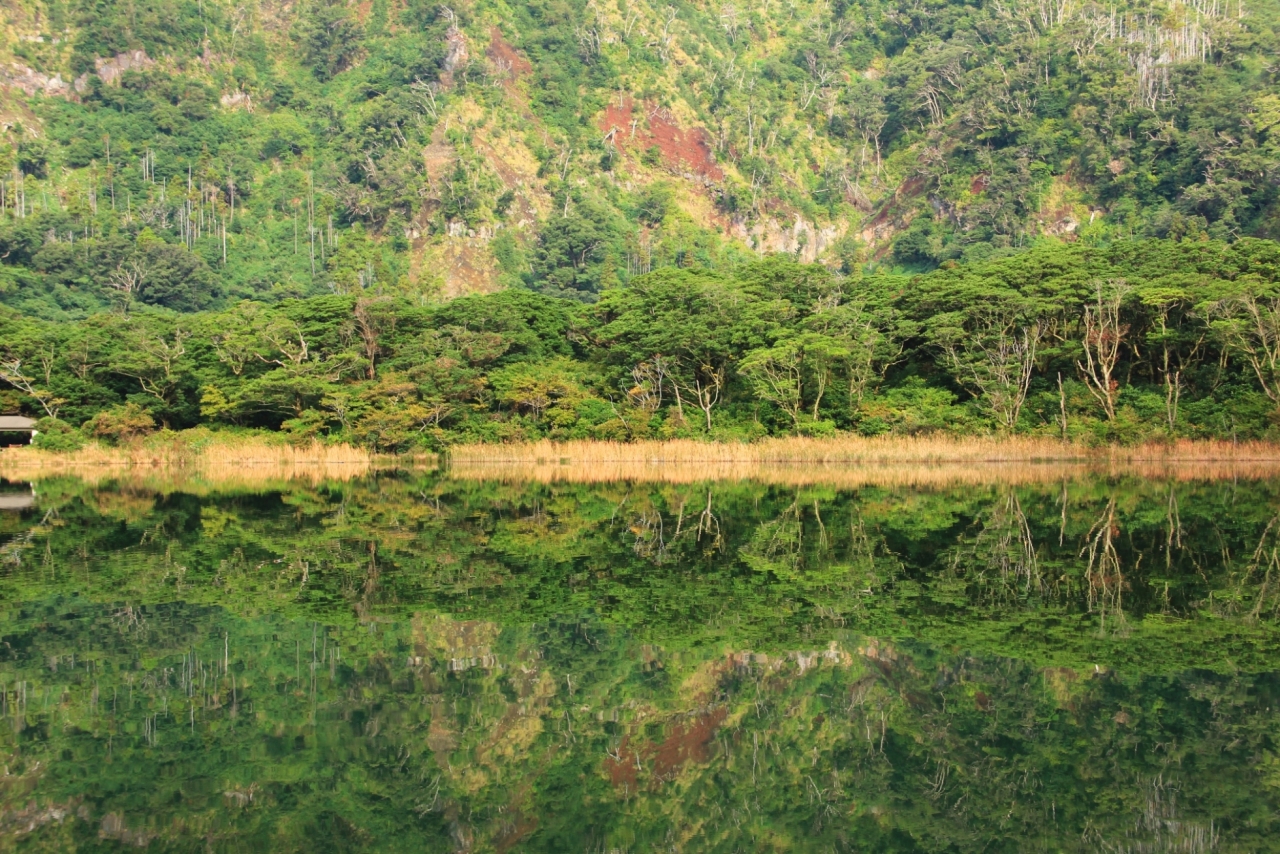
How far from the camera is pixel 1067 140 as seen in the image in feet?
297

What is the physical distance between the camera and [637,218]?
103 m

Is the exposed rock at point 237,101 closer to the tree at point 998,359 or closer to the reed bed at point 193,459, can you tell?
the reed bed at point 193,459

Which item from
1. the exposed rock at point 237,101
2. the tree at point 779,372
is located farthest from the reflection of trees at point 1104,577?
the exposed rock at point 237,101

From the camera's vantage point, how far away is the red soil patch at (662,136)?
110 metres

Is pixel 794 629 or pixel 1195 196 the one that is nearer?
pixel 794 629

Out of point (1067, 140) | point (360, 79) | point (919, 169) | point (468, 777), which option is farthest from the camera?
point (360, 79)

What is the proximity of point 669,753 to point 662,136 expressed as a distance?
109564 mm

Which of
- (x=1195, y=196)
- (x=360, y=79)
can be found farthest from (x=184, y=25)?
(x=1195, y=196)

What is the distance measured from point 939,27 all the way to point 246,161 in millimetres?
71591

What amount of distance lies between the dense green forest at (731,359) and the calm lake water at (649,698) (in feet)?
83.8

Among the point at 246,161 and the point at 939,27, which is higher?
the point at 939,27

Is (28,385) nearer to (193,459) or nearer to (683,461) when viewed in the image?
(193,459)

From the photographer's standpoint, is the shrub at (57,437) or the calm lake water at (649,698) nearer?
the calm lake water at (649,698)

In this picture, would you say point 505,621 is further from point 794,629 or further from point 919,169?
point 919,169
